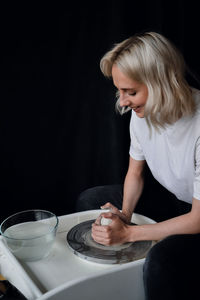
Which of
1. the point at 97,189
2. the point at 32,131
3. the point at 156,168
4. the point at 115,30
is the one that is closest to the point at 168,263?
the point at 156,168

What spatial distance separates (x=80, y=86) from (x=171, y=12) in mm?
632

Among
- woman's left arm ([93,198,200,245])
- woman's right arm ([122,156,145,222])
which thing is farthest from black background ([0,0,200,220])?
woman's left arm ([93,198,200,245])

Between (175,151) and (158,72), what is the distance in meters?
0.30

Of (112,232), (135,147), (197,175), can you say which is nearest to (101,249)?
(112,232)

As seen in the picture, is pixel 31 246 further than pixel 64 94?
No

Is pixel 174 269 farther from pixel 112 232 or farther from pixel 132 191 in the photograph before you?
pixel 132 191

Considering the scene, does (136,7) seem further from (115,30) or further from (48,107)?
(48,107)

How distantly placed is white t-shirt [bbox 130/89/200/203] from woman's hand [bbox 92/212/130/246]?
26cm

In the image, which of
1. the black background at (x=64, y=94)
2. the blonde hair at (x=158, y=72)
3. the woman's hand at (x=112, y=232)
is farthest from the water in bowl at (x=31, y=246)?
the black background at (x=64, y=94)

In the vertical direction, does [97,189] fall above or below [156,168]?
below

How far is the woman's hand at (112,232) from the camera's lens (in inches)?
47.3

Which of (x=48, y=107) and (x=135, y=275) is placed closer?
(x=135, y=275)

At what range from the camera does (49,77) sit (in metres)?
1.81

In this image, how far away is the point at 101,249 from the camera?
1189mm
